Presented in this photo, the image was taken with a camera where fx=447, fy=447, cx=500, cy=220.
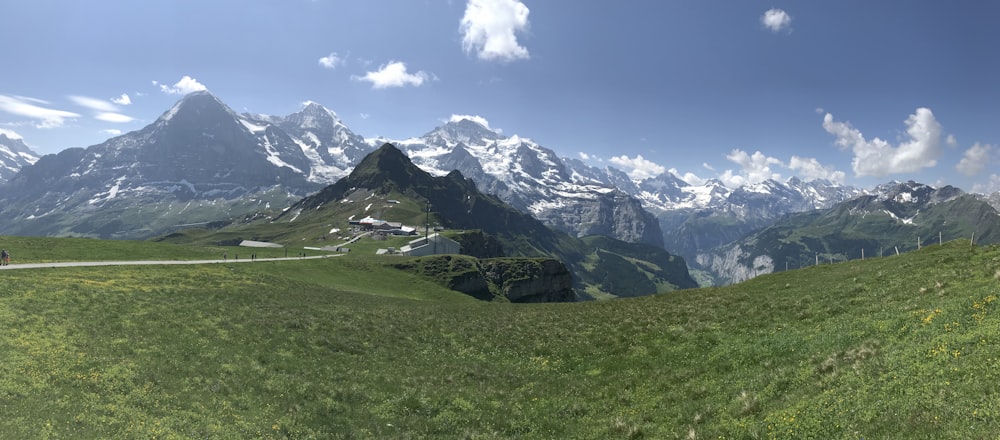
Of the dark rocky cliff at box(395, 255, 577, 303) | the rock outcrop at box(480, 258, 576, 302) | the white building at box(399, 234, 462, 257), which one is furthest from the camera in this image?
the white building at box(399, 234, 462, 257)

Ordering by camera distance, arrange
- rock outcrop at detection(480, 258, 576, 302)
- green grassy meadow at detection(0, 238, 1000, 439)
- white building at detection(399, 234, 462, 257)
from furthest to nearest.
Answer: white building at detection(399, 234, 462, 257)
rock outcrop at detection(480, 258, 576, 302)
green grassy meadow at detection(0, 238, 1000, 439)

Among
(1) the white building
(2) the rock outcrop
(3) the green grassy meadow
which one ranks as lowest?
(2) the rock outcrop

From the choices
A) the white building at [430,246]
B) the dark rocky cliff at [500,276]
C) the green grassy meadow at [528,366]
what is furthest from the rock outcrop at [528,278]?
the green grassy meadow at [528,366]

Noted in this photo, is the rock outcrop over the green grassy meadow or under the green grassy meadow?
under

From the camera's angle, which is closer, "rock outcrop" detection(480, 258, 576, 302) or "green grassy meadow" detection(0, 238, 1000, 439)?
"green grassy meadow" detection(0, 238, 1000, 439)

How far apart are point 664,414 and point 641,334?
46.1 ft

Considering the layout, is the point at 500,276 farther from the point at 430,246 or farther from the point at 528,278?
Result: the point at 430,246

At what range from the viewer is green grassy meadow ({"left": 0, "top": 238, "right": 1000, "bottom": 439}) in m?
14.2

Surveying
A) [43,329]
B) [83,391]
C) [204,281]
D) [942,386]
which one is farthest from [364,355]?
[204,281]

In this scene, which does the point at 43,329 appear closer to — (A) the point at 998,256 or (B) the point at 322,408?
(B) the point at 322,408

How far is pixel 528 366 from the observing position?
2906cm

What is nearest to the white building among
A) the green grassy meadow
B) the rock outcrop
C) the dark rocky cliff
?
the dark rocky cliff

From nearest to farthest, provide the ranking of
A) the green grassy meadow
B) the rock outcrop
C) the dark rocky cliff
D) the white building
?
the green grassy meadow, the dark rocky cliff, the rock outcrop, the white building

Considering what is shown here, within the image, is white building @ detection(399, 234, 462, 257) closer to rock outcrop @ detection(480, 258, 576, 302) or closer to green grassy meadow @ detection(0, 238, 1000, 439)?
rock outcrop @ detection(480, 258, 576, 302)
